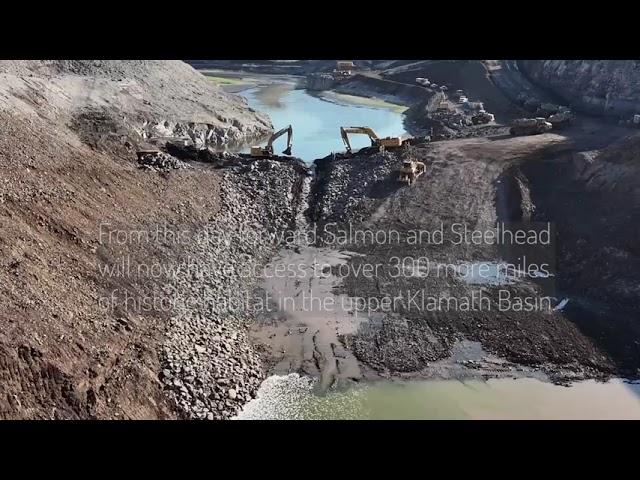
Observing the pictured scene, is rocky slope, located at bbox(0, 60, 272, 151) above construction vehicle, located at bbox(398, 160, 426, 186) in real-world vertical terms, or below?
above

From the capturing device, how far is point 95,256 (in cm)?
1656

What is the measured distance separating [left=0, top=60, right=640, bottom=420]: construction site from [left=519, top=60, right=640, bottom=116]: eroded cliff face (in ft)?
1.19

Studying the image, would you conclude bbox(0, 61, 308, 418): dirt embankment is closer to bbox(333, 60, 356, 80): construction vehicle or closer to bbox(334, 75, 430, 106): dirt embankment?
bbox(334, 75, 430, 106): dirt embankment

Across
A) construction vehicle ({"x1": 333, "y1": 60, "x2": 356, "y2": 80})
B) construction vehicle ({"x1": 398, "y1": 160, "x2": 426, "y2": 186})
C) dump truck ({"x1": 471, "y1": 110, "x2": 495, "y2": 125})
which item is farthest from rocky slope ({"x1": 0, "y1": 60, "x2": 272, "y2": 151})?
construction vehicle ({"x1": 333, "y1": 60, "x2": 356, "y2": 80})

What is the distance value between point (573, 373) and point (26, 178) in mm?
17733

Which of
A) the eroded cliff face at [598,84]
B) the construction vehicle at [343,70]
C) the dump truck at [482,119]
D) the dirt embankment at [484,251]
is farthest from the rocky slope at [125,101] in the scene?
the eroded cliff face at [598,84]

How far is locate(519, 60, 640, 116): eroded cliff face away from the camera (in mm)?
33906

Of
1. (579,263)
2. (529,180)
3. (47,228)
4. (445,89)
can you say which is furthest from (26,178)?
(445,89)

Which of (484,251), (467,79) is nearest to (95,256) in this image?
(484,251)

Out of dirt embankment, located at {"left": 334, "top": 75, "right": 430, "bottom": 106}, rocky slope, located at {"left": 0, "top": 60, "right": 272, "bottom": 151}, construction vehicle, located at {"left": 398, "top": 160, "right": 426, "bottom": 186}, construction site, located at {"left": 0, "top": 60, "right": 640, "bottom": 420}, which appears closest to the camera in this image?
construction site, located at {"left": 0, "top": 60, "right": 640, "bottom": 420}

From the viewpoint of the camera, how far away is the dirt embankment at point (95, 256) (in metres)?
11.9

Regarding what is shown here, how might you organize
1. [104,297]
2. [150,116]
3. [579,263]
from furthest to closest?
[150,116] < [579,263] < [104,297]

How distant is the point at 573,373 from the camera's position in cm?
1556
